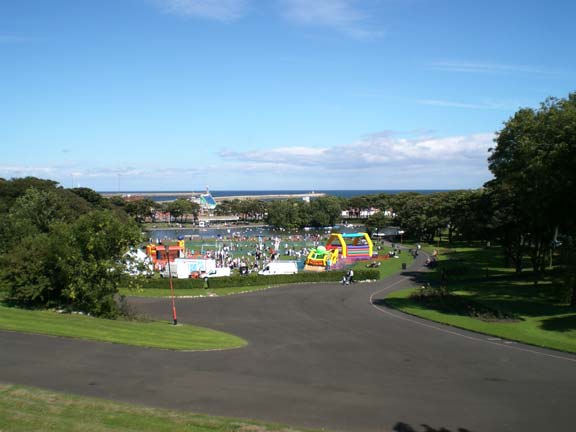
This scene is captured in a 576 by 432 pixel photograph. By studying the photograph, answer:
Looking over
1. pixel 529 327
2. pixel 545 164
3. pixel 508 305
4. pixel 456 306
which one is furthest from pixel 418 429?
pixel 545 164

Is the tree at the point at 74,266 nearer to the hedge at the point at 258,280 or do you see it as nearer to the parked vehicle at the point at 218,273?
the hedge at the point at 258,280

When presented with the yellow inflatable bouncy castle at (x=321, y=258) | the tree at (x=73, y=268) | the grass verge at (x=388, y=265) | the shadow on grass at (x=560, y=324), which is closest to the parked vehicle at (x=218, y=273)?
the yellow inflatable bouncy castle at (x=321, y=258)

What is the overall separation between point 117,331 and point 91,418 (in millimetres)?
9779

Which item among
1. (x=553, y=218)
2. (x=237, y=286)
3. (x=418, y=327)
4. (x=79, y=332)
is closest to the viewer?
(x=79, y=332)

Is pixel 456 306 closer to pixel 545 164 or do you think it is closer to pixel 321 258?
pixel 545 164

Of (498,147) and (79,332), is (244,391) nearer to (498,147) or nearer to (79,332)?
(79,332)

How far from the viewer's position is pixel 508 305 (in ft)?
95.8

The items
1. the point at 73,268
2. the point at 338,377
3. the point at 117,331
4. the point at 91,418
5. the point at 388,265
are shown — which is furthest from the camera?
the point at 388,265

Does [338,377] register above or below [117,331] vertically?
below

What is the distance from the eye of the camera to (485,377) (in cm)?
1585

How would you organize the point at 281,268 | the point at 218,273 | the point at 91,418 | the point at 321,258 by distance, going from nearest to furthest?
the point at 91,418 → the point at 218,273 → the point at 281,268 → the point at 321,258

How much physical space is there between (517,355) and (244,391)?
38.4 feet

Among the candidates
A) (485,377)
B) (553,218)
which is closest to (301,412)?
(485,377)

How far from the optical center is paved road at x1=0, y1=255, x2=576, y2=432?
39.5 ft
